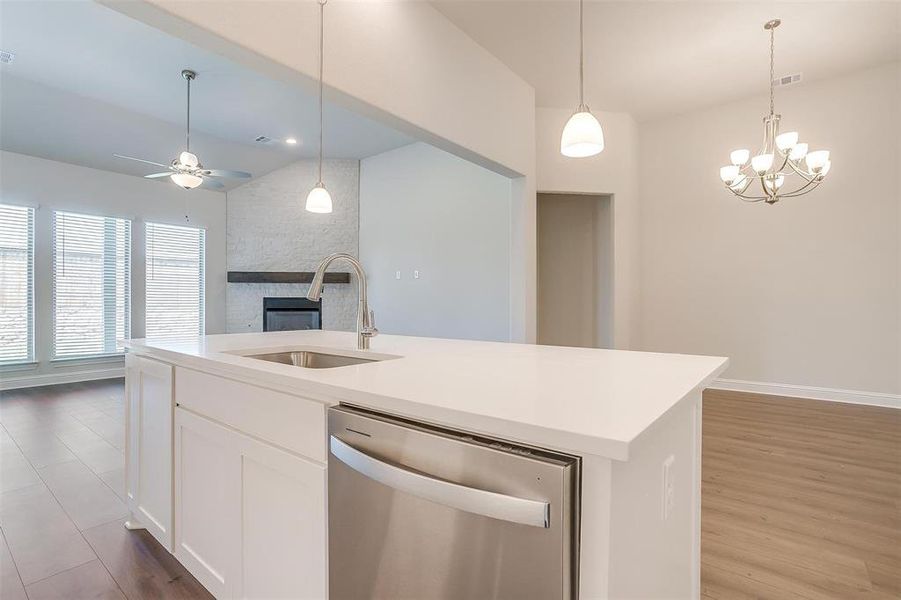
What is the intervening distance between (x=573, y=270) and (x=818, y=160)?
273 centimetres

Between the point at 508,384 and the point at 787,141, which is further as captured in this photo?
the point at 787,141

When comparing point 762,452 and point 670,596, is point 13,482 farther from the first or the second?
point 762,452

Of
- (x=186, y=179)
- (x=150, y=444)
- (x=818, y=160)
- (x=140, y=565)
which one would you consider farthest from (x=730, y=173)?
(x=186, y=179)

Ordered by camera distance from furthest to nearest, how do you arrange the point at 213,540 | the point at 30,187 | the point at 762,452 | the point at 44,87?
the point at 30,187
the point at 44,87
the point at 762,452
the point at 213,540

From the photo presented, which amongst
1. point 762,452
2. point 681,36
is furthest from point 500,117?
point 762,452

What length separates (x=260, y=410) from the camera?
4.17 feet

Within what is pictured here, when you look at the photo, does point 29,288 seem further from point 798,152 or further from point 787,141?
point 798,152

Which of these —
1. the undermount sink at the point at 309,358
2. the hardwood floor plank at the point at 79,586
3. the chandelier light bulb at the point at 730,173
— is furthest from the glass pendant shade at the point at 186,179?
the chandelier light bulb at the point at 730,173

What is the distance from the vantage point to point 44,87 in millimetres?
4188

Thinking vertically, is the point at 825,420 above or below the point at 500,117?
below

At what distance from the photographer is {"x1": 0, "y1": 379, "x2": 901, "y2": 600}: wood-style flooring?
168cm

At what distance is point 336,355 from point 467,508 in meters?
1.23

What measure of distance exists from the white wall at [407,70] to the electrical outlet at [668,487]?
2.30 metres

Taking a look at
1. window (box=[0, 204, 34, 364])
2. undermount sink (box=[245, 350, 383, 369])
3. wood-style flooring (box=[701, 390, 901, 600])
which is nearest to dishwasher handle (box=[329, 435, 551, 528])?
undermount sink (box=[245, 350, 383, 369])
